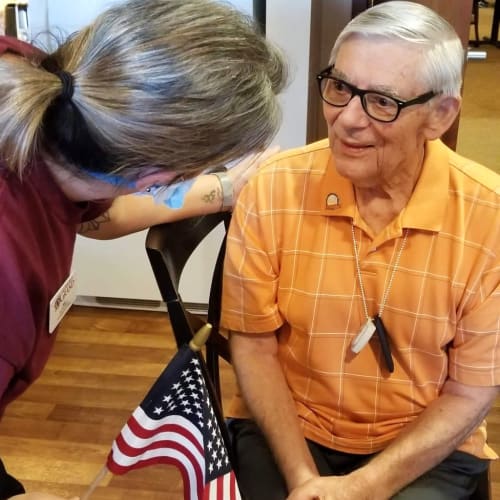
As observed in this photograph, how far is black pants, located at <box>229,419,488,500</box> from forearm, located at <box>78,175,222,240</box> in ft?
1.43

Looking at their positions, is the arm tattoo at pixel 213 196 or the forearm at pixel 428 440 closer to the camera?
the forearm at pixel 428 440

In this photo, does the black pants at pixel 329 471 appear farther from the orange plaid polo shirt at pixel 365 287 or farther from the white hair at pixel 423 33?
the white hair at pixel 423 33

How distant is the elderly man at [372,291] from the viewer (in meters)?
1.23

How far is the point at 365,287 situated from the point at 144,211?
0.44m

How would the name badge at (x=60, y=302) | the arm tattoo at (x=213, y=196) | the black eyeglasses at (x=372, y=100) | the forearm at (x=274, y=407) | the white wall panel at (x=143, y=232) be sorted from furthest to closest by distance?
the white wall panel at (x=143, y=232) < the arm tattoo at (x=213, y=196) < the forearm at (x=274, y=407) < the black eyeglasses at (x=372, y=100) < the name badge at (x=60, y=302)

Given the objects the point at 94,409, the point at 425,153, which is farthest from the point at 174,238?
the point at 94,409

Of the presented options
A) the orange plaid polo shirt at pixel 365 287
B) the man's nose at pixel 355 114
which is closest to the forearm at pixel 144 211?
the orange plaid polo shirt at pixel 365 287

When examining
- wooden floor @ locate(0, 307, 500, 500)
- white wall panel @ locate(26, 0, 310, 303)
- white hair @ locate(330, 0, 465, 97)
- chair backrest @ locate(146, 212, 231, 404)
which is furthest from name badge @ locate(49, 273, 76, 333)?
white wall panel @ locate(26, 0, 310, 303)

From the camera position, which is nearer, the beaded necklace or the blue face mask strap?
the blue face mask strap

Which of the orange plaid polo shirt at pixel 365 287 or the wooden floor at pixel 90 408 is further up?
the orange plaid polo shirt at pixel 365 287

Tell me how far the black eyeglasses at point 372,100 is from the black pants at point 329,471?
2.06 feet

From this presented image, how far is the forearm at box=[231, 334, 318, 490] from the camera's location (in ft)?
4.32

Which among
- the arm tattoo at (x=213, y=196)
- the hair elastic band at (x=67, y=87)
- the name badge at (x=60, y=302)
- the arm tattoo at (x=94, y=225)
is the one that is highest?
the hair elastic band at (x=67, y=87)

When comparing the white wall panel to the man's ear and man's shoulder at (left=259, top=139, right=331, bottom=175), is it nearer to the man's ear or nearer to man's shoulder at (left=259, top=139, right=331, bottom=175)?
man's shoulder at (left=259, top=139, right=331, bottom=175)
